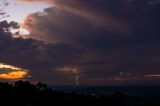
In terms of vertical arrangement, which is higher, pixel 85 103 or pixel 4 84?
pixel 4 84

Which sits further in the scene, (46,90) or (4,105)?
(46,90)

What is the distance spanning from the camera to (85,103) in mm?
99750

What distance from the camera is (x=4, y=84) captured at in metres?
116

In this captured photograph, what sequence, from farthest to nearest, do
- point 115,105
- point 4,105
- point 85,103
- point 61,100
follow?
point 115,105
point 85,103
point 61,100
point 4,105

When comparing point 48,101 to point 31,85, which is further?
point 31,85

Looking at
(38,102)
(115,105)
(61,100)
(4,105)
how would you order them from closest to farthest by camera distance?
(4,105) → (38,102) → (61,100) → (115,105)

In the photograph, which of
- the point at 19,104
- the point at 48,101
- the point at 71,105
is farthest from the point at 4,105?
the point at 71,105

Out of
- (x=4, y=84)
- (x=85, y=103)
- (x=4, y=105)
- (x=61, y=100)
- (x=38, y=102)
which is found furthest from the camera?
(x=4, y=84)

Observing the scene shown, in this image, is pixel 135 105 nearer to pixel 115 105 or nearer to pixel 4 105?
pixel 115 105

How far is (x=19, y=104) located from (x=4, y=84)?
1256 inches

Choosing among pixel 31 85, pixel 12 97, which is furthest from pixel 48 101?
pixel 31 85

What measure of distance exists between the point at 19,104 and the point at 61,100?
12.2 m

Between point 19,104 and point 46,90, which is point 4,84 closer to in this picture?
point 46,90

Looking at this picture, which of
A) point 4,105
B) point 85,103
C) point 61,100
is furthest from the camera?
point 85,103
